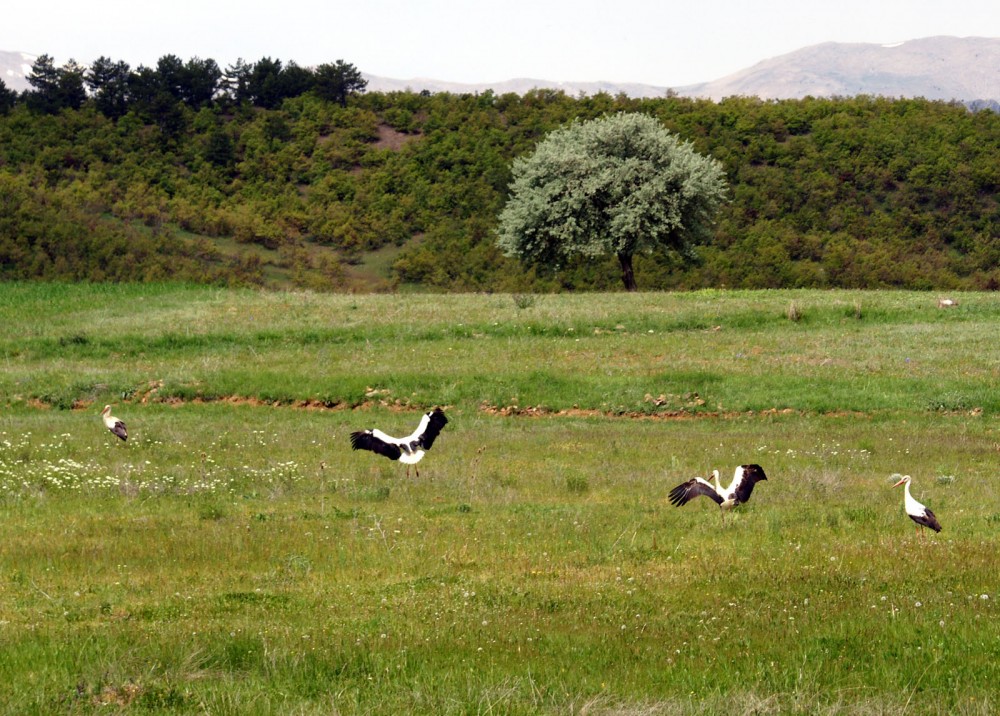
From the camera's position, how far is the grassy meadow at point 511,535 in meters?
7.96

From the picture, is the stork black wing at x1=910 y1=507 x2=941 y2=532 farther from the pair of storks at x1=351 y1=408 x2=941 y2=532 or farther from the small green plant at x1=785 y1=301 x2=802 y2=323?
the small green plant at x1=785 y1=301 x2=802 y2=323

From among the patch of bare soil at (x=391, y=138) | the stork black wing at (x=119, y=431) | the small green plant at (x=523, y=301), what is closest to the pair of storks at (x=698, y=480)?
the stork black wing at (x=119, y=431)

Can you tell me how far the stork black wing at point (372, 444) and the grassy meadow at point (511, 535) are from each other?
2.11ft

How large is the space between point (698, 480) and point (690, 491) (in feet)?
0.78

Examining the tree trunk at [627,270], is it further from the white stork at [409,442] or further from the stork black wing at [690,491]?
the stork black wing at [690,491]

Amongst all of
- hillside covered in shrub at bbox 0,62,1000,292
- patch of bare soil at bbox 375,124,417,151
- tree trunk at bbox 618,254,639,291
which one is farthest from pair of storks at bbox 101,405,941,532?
patch of bare soil at bbox 375,124,417,151

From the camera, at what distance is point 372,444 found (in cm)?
1566

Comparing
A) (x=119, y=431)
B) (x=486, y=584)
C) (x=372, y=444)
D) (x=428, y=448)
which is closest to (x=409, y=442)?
(x=428, y=448)

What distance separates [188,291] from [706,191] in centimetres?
2604

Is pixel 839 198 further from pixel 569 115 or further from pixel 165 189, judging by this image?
pixel 165 189

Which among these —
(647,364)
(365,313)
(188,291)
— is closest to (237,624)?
(647,364)

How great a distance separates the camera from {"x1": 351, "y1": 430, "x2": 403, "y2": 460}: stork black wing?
15.5 meters

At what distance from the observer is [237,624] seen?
947cm

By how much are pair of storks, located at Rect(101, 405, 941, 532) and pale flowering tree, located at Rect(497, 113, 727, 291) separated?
37582 mm
